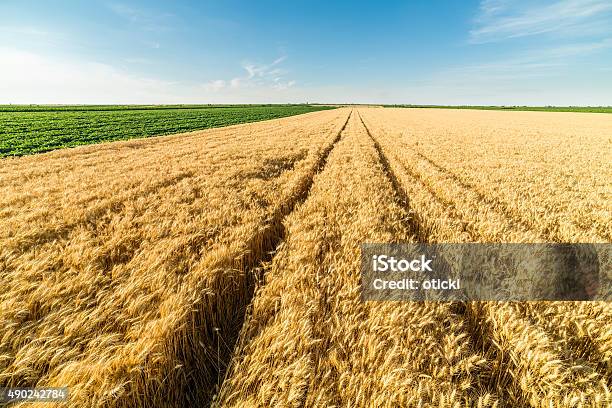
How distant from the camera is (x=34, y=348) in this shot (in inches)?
97.8

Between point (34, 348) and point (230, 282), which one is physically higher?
point (34, 348)

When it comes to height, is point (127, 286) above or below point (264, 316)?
above

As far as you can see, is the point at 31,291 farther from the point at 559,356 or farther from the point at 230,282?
the point at 559,356

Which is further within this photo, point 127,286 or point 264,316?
point 127,286

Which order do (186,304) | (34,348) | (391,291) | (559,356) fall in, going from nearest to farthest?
(34,348) < (559,356) < (186,304) < (391,291)

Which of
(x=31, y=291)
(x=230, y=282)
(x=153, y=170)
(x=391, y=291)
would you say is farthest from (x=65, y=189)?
(x=391, y=291)

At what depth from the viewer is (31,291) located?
331 cm

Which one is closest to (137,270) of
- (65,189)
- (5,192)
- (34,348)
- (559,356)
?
(34,348)

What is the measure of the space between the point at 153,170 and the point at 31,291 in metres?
8.28

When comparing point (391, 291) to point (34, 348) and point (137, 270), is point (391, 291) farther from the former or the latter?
point (34, 348)

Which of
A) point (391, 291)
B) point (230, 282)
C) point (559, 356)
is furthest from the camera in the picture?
point (230, 282)

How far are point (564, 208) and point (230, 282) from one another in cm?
850

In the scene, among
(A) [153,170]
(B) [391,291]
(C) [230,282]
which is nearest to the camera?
(B) [391,291]

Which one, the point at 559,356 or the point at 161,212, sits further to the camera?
the point at 161,212
